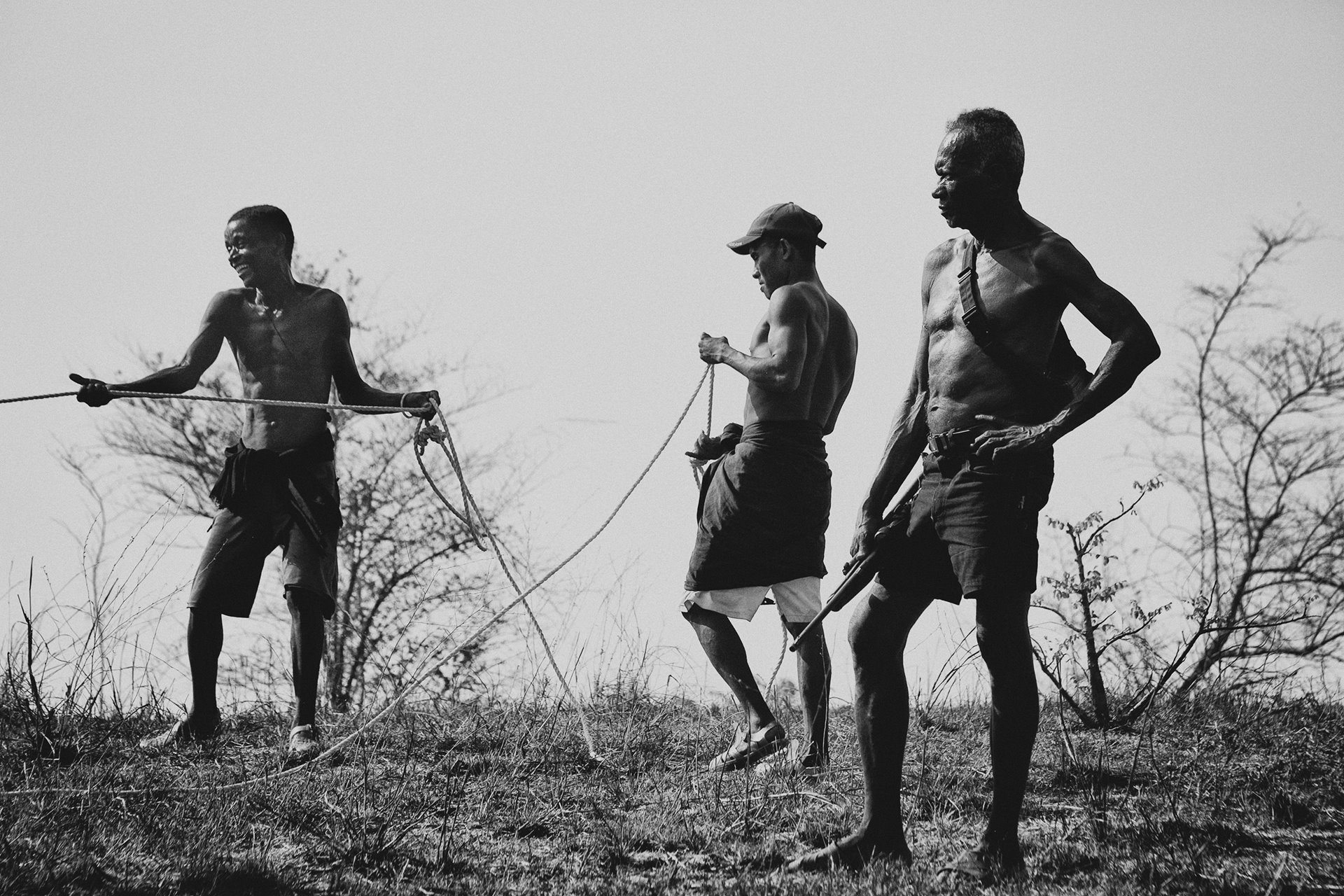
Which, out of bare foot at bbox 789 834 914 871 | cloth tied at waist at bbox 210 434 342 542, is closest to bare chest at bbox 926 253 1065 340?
bare foot at bbox 789 834 914 871

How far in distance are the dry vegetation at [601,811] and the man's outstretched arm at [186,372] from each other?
1206 millimetres

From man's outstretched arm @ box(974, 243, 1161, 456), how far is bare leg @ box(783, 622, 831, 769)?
4.97 ft

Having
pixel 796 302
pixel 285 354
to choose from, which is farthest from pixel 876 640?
pixel 285 354

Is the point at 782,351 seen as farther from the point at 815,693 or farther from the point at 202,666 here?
the point at 202,666

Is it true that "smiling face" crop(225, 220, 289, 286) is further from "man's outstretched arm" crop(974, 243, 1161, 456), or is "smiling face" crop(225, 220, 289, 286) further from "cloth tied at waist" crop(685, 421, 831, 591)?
"man's outstretched arm" crop(974, 243, 1161, 456)

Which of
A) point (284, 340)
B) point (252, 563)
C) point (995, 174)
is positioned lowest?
point (252, 563)

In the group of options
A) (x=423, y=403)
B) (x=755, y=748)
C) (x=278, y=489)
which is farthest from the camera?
(x=423, y=403)

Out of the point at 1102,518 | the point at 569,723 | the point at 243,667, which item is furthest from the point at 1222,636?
the point at 243,667

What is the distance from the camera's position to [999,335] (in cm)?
309

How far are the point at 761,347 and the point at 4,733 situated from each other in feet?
10.8

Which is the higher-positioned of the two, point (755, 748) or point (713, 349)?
point (713, 349)

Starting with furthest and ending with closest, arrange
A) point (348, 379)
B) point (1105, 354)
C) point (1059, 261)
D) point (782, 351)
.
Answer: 1. point (348, 379)
2. point (782, 351)
3. point (1059, 261)
4. point (1105, 354)

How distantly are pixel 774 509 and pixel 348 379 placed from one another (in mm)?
1828

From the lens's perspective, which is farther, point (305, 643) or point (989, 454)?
point (305, 643)
